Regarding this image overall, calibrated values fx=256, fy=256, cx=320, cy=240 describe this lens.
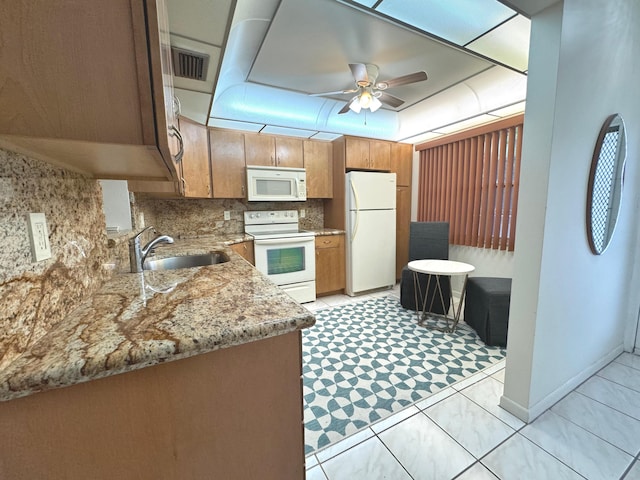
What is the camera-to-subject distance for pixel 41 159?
712 millimetres

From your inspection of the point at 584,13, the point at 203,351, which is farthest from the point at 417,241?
the point at 203,351

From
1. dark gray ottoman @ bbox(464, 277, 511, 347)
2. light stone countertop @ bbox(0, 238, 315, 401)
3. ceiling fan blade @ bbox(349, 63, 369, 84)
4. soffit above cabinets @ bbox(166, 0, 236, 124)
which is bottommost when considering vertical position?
dark gray ottoman @ bbox(464, 277, 511, 347)

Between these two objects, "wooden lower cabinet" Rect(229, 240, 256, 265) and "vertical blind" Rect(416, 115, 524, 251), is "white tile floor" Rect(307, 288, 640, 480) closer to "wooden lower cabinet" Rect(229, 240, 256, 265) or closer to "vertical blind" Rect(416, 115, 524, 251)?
"vertical blind" Rect(416, 115, 524, 251)

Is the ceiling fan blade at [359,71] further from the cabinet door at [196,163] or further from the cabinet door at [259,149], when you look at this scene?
the cabinet door at [196,163]

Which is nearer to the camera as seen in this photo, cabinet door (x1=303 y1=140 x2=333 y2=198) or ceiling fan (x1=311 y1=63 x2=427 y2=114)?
ceiling fan (x1=311 y1=63 x2=427 y2=114)

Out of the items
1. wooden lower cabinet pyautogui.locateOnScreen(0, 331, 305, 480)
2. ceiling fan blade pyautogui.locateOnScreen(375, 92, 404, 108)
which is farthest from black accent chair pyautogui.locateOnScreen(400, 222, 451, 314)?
wooden lower cabinet pyautogui.locateOnScreen(0, 331, 305, 480)

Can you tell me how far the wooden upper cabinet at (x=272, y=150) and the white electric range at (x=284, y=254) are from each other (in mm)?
678

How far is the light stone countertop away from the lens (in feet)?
1.66

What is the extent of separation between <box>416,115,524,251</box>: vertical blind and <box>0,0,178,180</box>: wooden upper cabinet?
3.28 metres

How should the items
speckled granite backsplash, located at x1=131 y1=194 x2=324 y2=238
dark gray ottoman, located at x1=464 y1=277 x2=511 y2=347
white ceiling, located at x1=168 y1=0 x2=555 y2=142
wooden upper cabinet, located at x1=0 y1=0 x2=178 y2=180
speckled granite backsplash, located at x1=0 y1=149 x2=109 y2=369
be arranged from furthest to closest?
speckled granite backsplash, located at x1=131 y1=194 x2=324 y2=238
dark gray ottoman, located at x1=464 y1=277 x2=511 y2=347
white ceiling, located at x1=168 y1=0 x2=555 y2=142
speckled granite backsplash, located at x1=0 y1=149 x2=109 y2=369
wooden upper cabinet, located at x1=0 y1=0 x2=178 y2=180

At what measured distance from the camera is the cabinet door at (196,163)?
2.73 metres

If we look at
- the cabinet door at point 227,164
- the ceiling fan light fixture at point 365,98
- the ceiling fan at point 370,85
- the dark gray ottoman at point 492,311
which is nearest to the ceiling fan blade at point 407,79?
the ceiling fan at point 370,85

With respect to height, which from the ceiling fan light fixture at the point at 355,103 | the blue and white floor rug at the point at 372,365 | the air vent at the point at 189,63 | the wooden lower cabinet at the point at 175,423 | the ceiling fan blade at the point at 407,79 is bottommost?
the blue and white floor rug at the point at 372,365

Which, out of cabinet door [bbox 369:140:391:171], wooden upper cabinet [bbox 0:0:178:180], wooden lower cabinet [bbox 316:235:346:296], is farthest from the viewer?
cabinet door [bbox 369:140:391:171]
